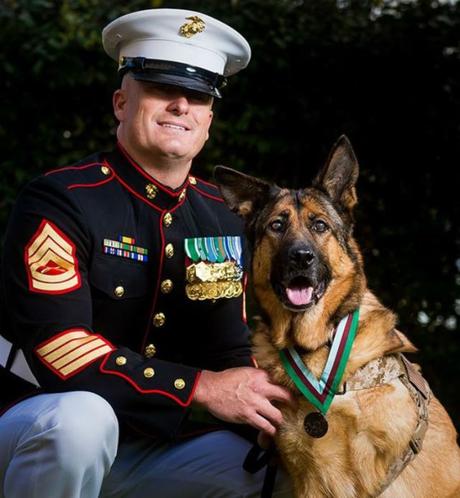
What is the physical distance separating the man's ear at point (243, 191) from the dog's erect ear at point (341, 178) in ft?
0.66

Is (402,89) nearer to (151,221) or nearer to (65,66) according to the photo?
(65,66)

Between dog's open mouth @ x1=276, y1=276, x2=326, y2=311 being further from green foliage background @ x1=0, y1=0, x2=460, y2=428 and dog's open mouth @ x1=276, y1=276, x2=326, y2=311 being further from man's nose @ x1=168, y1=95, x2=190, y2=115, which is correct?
green foliage background @ x1=0, y1=0, x2=460, y2=428

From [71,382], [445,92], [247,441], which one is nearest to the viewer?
[71,382]

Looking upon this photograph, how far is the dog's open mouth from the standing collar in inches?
25.5

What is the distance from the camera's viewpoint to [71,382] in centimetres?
312

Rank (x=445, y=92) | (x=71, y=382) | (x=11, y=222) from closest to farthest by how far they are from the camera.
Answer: (x=71, y=382)
(x=11, y=222)
(x=445, y=92)

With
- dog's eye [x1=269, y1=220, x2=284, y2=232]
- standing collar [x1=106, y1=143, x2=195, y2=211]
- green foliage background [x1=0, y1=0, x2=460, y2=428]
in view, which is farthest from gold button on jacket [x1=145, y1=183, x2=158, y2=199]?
green foliage background [x1=0, y1=0, x2=460, y2=428]

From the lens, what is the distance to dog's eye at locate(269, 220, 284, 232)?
3336 mm

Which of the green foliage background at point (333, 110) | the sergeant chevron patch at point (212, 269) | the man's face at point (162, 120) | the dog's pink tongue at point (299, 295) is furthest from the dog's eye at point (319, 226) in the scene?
the green foliage background at point (333, 110)

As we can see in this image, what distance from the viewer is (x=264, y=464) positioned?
3.39 m

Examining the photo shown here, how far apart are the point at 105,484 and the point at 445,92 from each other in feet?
10.1

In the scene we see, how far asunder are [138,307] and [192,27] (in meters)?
1.05

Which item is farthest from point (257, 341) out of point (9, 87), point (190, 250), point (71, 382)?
point (9, 87)

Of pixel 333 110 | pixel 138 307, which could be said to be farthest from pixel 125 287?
pixel 333 110
